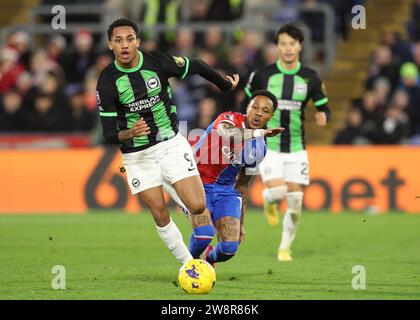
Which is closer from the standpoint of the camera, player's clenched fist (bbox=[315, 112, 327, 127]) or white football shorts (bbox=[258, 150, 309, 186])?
player's clenched fist (bbox=[315, 112, 327, 127])

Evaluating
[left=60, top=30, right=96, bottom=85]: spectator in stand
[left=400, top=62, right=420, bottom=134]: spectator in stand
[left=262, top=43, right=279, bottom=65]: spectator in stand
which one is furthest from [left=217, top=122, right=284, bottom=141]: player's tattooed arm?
[left=60, top=30, right=96, bottom=85]: spectator in stand

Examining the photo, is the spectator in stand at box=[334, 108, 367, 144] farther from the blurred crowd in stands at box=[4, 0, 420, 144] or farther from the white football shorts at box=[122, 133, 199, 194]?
the white football shorts at box=[122, 133, 199, 194]

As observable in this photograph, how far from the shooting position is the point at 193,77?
20125 mm

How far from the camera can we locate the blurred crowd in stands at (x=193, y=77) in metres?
19.1

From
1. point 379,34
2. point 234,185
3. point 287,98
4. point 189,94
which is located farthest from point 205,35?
point 234,185

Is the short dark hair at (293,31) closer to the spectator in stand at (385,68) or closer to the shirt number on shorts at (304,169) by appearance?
the shirt number on shorts at (304,169)

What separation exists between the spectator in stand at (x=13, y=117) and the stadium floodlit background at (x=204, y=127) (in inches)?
0.9

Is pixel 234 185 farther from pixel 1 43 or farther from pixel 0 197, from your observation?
pixel 1 43

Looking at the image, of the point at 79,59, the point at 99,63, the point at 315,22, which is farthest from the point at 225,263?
the point at 315,22

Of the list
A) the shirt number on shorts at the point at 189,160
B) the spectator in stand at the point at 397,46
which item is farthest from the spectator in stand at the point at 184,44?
the shirt number on shorts at the point at 189,160

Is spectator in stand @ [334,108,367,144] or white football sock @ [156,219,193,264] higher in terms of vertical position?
white football sock @ [156,219,193,264]

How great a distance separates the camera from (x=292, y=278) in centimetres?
1038

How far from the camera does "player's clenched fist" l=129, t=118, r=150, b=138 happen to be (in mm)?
9125

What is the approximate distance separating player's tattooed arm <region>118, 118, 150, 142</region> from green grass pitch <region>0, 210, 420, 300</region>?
1.32 meters
